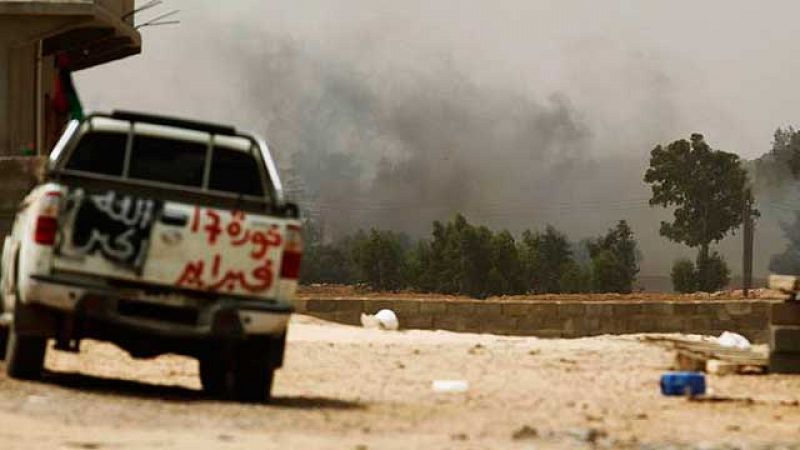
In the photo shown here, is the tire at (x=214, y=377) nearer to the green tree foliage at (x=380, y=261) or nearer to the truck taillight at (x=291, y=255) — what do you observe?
the truck taillight at (x=291, y=255)

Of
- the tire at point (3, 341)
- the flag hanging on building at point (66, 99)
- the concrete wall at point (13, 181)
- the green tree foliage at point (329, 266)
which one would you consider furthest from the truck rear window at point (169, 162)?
the green tree foliage at point (329, 266)

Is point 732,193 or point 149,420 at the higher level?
point 732,193

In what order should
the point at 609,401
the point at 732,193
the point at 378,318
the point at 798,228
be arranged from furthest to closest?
the point at 798,228
the point at 732,193
the point at 378,318
the point at 609,401

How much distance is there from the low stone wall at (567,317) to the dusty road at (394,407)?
1013 centimetres

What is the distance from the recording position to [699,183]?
109 metres

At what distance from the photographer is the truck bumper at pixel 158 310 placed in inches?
476

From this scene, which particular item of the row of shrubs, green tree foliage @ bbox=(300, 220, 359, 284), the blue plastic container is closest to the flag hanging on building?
the blue plastic container

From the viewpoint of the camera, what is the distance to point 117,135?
1327 cm

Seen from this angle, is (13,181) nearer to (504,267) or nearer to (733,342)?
(733,342)

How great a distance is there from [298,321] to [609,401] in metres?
15.0

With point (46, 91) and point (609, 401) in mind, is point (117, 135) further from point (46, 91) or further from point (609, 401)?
point (46, 91)

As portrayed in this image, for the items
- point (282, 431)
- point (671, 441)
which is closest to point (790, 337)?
→ point (671, 441)

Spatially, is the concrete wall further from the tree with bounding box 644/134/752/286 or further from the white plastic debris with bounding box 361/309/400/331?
the tree with bounding box 644/134/752/286

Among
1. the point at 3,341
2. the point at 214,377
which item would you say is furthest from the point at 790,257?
the point at 214,377
